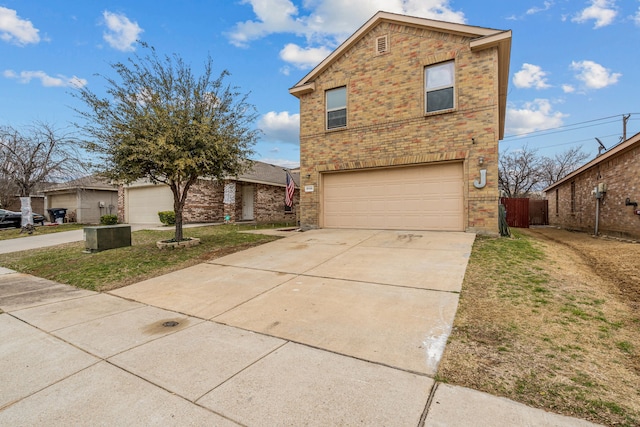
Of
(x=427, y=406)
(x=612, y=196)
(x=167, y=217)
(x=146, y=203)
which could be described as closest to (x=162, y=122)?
(x=427, y=406)

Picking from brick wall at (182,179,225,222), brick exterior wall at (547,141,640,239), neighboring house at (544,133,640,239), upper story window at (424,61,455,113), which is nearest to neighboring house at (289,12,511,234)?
upper story window at (424,61,455,113)

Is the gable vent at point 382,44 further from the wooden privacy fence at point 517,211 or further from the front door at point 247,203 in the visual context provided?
the wooden privacy fence at point 517,211

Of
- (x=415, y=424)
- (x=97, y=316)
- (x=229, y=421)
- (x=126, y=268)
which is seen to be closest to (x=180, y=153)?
(x=126, y=268)

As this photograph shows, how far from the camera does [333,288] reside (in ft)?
15.4

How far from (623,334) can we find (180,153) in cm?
836

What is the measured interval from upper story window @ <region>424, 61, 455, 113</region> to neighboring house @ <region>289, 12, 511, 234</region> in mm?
31

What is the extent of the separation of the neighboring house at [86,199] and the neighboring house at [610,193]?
27.7 m

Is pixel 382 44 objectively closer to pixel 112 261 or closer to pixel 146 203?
pixel 112 261

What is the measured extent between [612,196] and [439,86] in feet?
28.6

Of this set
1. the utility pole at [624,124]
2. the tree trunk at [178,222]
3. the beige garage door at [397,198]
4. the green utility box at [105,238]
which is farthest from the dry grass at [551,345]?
the utility pole at [624,124]

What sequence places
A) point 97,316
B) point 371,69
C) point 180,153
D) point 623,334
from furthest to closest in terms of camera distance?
point 371,69 < point 180,153 < point 97,316 < point 623,334

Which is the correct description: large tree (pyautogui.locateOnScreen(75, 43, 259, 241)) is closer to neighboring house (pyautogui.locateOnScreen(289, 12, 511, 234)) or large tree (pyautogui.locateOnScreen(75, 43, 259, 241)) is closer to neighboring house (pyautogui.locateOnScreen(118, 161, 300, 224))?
neighboring house (pyautogui.locateOnScreen(289, 12, 511, 234))

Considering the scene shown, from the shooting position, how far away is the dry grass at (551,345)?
2098mm

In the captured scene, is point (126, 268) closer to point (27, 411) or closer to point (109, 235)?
point (109, 235)
